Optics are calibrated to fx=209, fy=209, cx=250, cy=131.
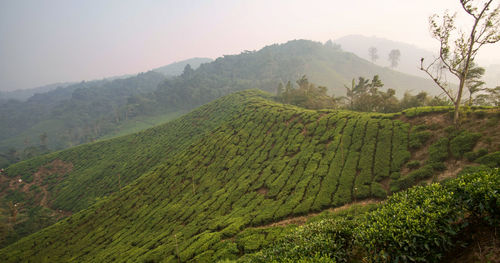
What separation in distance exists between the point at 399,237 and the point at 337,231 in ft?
7.96

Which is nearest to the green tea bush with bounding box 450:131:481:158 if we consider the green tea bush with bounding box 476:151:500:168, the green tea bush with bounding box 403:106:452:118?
the green tea bush with bounding box 476:151:500:168

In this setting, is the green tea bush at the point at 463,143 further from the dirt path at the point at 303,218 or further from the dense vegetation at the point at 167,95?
the dense vegetation at the point at 167,95

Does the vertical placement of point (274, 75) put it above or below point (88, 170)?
above

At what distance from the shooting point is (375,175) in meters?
15.9

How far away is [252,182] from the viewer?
21391 millimetres

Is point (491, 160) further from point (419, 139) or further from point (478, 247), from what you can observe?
point (478, 247)

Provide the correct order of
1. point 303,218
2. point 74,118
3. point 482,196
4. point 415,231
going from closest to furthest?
point 482,196
point 415,231
point 303,218
point 74,118

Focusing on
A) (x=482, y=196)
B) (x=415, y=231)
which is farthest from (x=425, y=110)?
(x=415, y=231)

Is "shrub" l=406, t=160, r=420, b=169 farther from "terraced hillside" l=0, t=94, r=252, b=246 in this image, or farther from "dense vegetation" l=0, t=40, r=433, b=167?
"dense vegetation" l=0, t=40, r=433, b=167

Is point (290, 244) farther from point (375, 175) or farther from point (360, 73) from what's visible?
point (360, 73)

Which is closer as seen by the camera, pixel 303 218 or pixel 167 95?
pixel 303 218

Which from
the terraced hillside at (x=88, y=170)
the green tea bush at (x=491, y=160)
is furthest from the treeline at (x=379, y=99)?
the terraced hillside at (x=88, y=170)

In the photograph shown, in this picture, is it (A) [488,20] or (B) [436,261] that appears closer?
(B) [436,261]

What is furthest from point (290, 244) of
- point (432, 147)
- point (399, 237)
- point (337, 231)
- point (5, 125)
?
point (5, 125)
